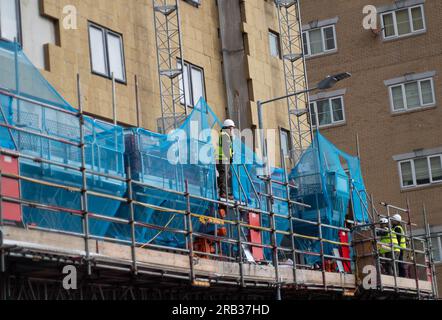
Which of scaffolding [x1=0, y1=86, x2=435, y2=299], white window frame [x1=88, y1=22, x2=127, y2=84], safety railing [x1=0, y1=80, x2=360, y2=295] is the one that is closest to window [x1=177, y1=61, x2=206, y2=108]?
white window frame [x1=88, y1=22, x2=127, y2=84]

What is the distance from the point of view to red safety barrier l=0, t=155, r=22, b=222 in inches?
687

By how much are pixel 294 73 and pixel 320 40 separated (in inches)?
577

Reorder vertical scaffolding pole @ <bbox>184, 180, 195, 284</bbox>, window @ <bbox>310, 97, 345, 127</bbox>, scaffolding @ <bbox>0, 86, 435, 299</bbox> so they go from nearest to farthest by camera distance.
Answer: scaffolding @ <bbox>0, 86, 435, 299</bbox>, vertical scaffolding pole @ <bbox>184, 180, 195, 284</bbox>, window @ <bbox>310, 97, 345, 127</bbox>

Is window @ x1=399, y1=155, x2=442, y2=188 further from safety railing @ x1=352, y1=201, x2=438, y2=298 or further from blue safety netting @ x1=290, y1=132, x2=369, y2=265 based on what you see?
blue safety netting @ x1=290, y1=132, x2=369, y2=265

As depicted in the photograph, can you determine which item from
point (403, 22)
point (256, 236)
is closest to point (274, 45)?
point (256, 236)

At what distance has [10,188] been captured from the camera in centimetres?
1770


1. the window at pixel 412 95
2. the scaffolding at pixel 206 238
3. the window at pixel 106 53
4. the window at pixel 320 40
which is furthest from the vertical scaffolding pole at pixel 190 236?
the window at pixel 320 40

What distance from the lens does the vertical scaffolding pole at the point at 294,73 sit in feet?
114

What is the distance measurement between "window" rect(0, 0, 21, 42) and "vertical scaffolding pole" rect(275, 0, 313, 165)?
12347mm

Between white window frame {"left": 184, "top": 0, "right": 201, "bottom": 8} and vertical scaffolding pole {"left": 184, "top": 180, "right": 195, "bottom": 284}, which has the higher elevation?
white window frame {"left": 184, "top": 0, "right": 201, "bottom": 8}

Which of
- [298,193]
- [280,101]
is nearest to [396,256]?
[298,193]

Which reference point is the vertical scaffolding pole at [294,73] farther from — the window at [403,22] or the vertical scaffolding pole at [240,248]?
the window at [403,22]

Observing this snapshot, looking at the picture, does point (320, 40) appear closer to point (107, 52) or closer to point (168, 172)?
point (107, 52)

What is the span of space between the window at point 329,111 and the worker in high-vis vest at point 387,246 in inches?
685
